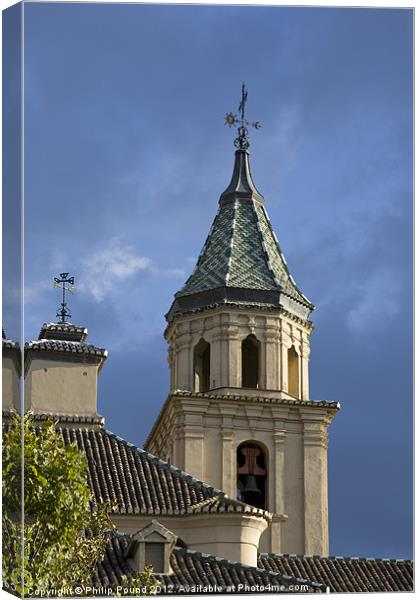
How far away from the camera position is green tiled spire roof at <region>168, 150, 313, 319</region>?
46.7 meters

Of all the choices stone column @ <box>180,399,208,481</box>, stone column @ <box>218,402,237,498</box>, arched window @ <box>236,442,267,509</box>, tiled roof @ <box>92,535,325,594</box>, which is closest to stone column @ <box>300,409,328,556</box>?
arched window @ <box>236,442,267,509</box>

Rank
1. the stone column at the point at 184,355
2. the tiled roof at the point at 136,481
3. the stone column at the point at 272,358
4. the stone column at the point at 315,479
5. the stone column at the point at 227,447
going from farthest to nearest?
1. the stone column at the point at 184,355
2. the stone column at the point at 272,358
3. the stone column at the point at 227,447
4. the stone column at the point at 315,479
5. the tiled roof at the point at 136,481

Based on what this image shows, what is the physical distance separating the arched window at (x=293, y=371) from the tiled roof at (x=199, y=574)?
16.6 m

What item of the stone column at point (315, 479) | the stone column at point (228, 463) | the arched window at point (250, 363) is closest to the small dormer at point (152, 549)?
the stone column at point (315, 479)

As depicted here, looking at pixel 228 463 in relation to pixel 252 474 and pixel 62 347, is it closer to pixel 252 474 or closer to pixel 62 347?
pixel 252 474

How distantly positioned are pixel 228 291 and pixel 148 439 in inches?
171

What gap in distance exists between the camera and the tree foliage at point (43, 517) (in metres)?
23.5

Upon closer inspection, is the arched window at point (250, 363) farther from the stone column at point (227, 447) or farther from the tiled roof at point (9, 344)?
the tiled roof at point (9, 344)

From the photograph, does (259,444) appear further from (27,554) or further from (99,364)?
(27,554)

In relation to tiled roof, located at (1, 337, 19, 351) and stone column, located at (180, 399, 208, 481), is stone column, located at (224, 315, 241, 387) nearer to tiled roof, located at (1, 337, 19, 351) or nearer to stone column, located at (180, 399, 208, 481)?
stone column, located at (180, 399, 208, 481)

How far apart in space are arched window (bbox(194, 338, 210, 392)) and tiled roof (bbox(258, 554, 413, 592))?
8.05 m

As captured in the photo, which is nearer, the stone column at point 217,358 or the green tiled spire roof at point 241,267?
the green tiled spire roof at point 241,267

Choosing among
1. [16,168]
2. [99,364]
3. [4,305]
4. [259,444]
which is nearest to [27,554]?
[4,305]

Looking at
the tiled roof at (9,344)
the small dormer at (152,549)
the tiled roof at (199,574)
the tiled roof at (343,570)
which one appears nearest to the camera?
the tiled roof at (9,344)
